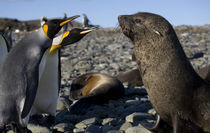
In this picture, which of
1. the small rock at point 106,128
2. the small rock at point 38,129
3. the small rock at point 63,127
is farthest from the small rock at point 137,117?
the small rock at point 38,129

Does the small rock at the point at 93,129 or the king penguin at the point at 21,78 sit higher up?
the king penguin at the point at 21,78

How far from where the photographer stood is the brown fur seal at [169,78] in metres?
2.91

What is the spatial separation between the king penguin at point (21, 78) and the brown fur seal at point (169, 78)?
3.24ft

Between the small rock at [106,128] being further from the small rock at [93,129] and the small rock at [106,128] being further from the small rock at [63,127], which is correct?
the small rock at [63,127]

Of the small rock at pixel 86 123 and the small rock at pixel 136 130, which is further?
the small rock at pixel 86 123

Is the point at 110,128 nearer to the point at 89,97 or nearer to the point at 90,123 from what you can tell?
the point at 90,123

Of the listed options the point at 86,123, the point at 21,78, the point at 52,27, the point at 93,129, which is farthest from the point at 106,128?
the point at 52,27

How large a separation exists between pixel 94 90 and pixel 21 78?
8.36 ft

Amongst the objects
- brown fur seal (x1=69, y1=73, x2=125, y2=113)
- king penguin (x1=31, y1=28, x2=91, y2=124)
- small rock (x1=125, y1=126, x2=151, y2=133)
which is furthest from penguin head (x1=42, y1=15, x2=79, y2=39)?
brown fur seal (x1=69, y1=73, x2=125, y2=113)

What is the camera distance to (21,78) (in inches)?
116

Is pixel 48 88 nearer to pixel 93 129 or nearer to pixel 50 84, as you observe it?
pixel 50 84

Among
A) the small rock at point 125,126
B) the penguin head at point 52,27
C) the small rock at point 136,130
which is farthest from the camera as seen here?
the small rock at point 125,126

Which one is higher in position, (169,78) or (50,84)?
(169,78)

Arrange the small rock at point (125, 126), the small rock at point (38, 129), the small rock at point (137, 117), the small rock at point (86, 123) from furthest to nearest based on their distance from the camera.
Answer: the small rock at point (137, 117), the small rock at point (86, 123), the small rock at point (125, 126), the small rock at point (38, 129)
